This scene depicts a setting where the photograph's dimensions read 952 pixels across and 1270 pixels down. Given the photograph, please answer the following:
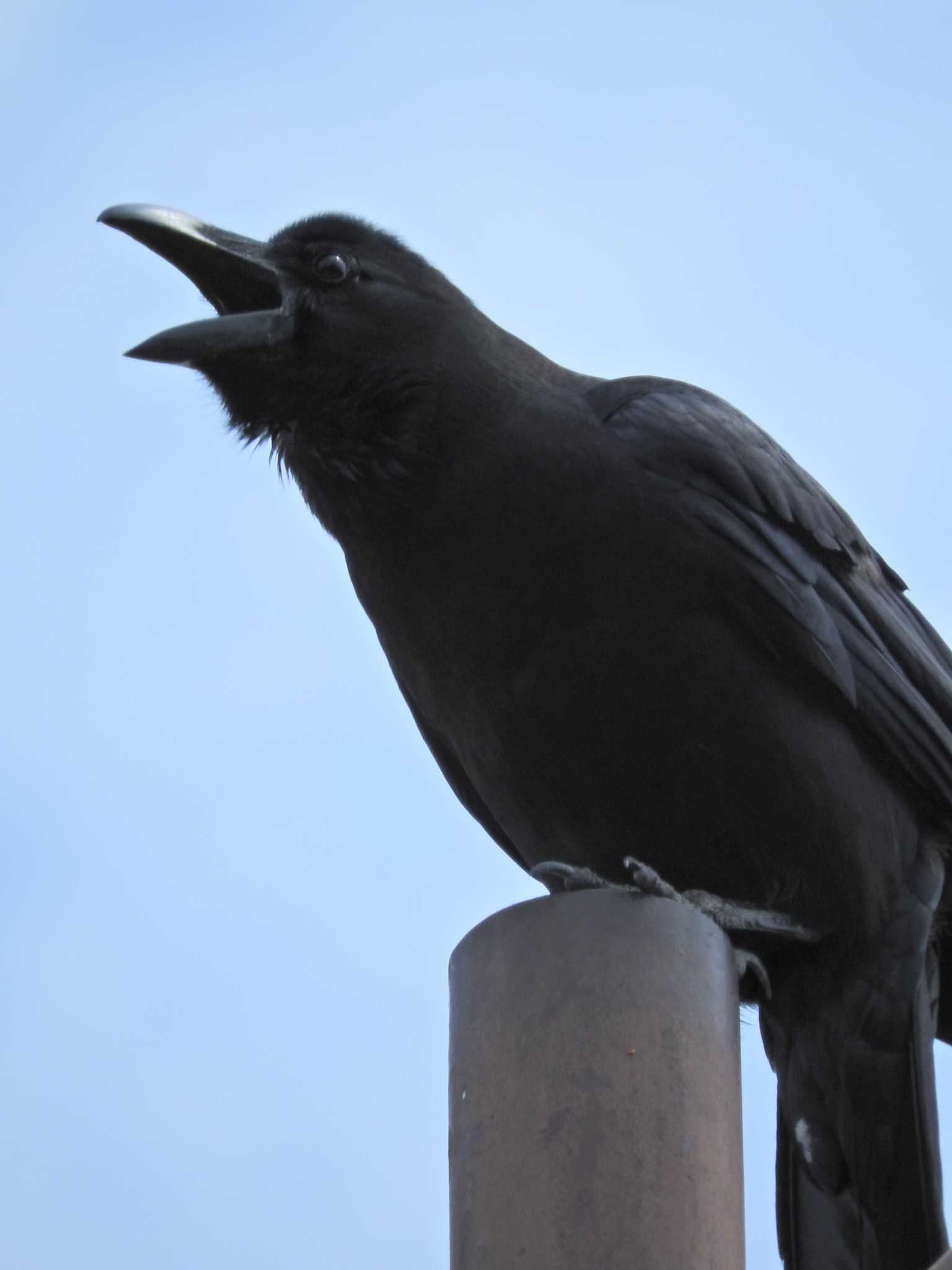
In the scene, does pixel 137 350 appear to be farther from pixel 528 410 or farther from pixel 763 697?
pixel 763 697

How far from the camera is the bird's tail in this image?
202 inches

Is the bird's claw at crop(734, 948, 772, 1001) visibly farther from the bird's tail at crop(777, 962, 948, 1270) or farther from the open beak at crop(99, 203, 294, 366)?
the open beak at crop(99, 203, 294, 366)

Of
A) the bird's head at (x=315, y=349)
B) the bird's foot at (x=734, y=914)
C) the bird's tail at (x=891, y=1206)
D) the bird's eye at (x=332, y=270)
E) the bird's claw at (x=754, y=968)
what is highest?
the bird's eye at (x=332, y=270)

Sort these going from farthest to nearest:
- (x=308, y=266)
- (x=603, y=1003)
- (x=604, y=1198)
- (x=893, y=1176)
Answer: (x=308, y=266) < (x=893, y=1176) < (x=603, y=1003) < (x=604, y=1198)

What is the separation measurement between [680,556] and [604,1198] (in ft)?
7.99

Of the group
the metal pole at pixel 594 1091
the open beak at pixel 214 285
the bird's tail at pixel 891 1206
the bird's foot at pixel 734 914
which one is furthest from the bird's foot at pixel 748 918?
the open beak at pixel 214 285

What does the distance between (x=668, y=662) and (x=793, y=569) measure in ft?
2.08

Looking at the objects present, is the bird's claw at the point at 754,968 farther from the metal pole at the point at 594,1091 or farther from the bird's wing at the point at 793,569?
the metal pole at the point at 594,1091

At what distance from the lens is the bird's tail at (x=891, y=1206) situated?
5121mm

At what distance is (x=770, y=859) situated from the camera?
5.32m

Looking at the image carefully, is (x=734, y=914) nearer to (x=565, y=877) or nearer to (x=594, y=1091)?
(x=565, y=877)

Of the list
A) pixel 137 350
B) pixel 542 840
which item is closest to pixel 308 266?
pixel 137 350

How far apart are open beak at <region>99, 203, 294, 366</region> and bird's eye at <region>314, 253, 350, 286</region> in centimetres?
14

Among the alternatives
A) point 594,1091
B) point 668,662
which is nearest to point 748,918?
point 668,662
